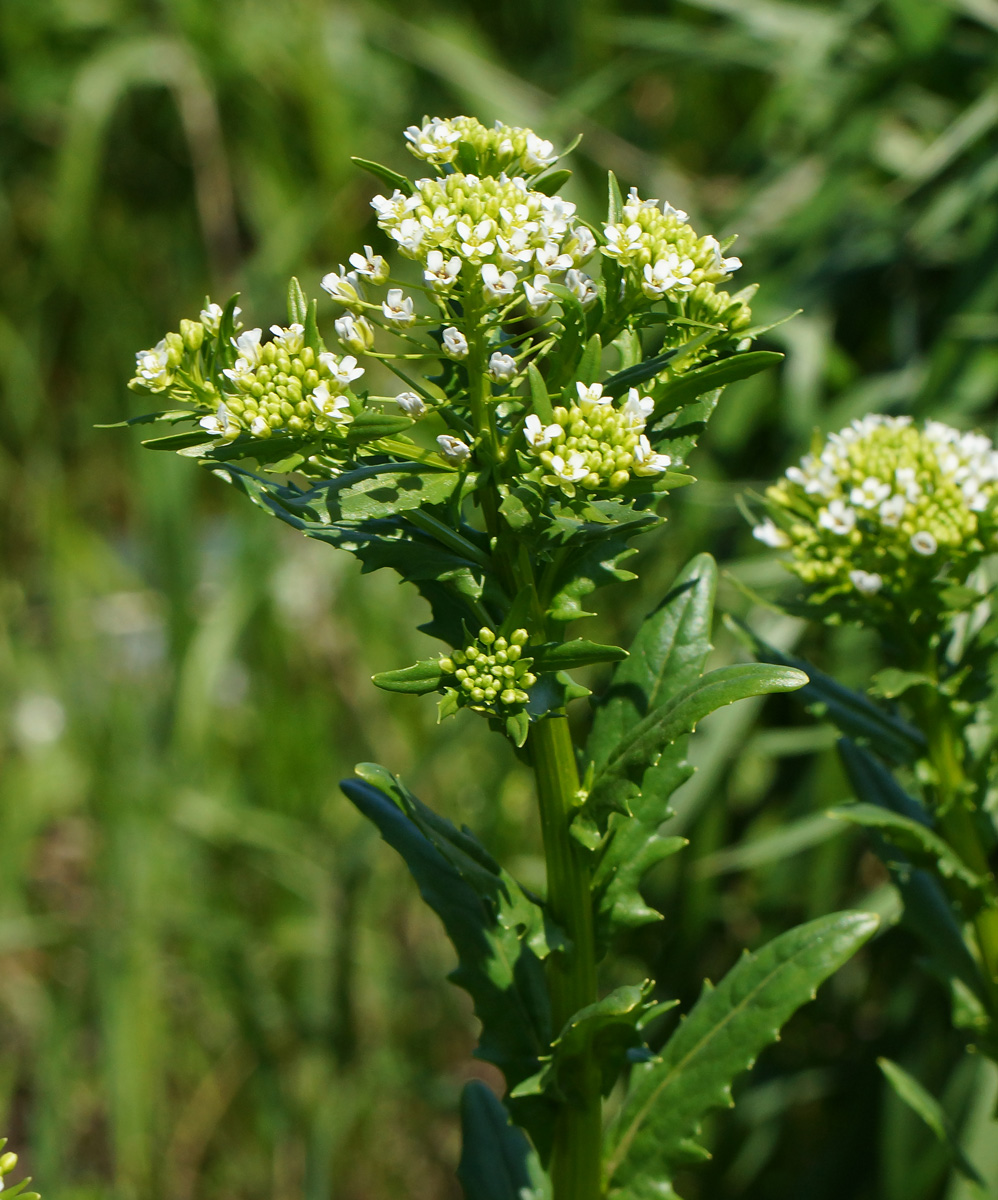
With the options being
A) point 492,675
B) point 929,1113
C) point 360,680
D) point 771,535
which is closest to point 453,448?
point 492,675

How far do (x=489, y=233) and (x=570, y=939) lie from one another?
0.46 m

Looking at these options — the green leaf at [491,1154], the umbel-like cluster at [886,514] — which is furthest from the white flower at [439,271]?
the green leaf at [491,1154]

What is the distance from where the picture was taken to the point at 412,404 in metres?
0.70

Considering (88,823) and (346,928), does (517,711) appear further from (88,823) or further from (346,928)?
(88,823)

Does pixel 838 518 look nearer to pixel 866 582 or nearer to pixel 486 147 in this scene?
pixel 866 582

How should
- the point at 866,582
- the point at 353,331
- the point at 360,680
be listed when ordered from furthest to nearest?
the point at 360,680
the point at 866,582
the point at 353,331

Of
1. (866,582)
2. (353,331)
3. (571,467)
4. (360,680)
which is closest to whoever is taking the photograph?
(571,467)

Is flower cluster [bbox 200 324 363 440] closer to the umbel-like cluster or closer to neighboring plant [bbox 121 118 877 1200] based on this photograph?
neighboring plant [bbox 121 118 877 1200]

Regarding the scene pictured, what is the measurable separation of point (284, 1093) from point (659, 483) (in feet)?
6.84

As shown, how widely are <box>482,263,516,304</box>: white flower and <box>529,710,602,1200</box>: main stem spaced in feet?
0.89

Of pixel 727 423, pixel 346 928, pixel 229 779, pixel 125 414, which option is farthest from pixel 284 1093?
pixel 125 414

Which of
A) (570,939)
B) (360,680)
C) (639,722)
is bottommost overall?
(570,939)

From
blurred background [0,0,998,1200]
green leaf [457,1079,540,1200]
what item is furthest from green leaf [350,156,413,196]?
blurred background [0,0,998,1200]

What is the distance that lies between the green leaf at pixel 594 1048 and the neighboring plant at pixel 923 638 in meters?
0.22
